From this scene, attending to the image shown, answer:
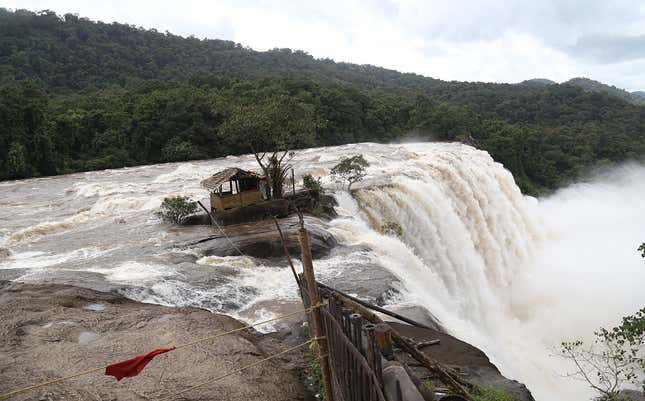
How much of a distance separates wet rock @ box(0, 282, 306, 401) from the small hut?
6.68 metres

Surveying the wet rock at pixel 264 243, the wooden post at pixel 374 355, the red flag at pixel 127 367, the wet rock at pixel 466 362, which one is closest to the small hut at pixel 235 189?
the wet rock at pixel 264 243

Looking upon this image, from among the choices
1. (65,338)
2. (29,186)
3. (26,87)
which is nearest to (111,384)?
(65,338)

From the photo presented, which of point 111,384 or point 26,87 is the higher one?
point 26,87

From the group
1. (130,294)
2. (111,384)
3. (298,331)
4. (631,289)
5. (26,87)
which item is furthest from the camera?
(26,87)

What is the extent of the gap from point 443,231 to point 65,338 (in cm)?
1328

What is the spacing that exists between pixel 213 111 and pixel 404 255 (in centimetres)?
907

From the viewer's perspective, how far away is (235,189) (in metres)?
15.6

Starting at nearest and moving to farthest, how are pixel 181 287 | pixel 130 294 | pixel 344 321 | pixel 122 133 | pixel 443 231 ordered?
pixel 344 321 → pixel 130 294 → pixel 181 287 → pixel 443 231 → pixel 122 133

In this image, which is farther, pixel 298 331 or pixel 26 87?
pixel 26 87

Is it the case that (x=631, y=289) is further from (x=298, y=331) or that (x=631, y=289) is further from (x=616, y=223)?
(x=616, y=223)

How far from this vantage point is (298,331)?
25.0 ft

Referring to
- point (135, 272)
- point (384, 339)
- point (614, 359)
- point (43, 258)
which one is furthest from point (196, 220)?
point (384, 339)

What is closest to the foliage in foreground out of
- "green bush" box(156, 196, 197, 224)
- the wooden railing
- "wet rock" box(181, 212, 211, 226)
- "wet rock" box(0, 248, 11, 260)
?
the wooden railing

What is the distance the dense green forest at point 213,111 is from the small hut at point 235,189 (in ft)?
4.32
